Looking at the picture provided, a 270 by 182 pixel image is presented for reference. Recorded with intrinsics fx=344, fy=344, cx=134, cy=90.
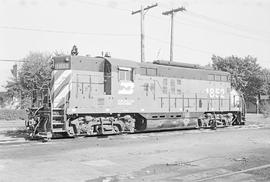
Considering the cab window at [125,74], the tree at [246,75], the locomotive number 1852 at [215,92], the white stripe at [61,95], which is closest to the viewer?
the white stripe at [61,95]

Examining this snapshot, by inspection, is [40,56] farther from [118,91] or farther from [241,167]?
[241,167]

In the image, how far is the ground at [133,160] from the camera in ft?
23.3

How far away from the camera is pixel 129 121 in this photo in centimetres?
1551

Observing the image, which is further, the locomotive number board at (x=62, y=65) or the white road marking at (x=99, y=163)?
the locomotive number board at (x=62, y=65)

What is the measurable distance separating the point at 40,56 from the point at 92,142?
1137 inches

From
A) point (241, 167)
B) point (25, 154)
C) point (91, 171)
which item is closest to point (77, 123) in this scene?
point (25, 154)

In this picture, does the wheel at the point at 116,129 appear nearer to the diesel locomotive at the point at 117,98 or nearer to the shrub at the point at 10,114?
the diesel locomotive at the point at 117,98

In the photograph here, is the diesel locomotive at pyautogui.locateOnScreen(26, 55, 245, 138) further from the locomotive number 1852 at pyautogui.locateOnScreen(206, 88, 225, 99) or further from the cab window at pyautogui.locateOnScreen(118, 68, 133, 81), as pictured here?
the locomotive number 1852 at pyautogui.locateOnScreen(206, 88, 225, 99)

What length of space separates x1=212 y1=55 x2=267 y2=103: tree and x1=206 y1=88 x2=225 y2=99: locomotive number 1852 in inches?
1261

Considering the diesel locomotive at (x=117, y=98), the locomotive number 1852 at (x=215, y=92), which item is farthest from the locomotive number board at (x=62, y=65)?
the locomotive number 1852 at (x=215, y=92)

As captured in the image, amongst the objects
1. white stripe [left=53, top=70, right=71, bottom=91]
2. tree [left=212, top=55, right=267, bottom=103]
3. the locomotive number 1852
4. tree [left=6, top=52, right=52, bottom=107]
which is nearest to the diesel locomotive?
white stripe [left=53, top=70, right=71, bottom=91]

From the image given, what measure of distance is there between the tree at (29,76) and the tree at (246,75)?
28525 mm

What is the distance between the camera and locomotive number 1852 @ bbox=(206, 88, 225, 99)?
65.3ft

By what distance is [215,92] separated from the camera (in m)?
20.3
